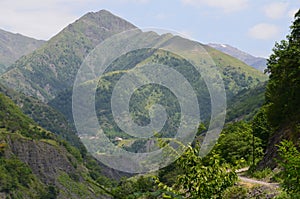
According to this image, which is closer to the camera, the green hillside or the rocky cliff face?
the green hillside

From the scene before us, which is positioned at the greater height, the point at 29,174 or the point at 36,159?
the point at 36,159

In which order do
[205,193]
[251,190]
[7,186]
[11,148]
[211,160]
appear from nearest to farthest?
[205,193] < [211,160] < [251,190] < [7,186] < [11,148]

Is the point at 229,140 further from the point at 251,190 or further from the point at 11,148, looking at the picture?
the point at 11,148

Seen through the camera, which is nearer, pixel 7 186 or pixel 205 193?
pixel 205 193

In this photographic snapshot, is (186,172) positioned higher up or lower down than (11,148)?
higher up

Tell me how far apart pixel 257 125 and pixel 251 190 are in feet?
133

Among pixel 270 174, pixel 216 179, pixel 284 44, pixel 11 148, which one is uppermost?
pixel 284 44

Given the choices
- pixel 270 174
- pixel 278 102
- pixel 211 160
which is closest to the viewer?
pixel 211 160

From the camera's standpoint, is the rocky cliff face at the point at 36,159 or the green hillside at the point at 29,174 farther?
the rocky cliff face at the point at 36,159

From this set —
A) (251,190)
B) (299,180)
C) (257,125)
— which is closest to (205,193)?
(299,180)

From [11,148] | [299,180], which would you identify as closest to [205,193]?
[299,180]

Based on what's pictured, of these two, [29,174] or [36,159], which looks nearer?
[29,174]

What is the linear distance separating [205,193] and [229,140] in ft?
188

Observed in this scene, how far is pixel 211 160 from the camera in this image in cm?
1320
